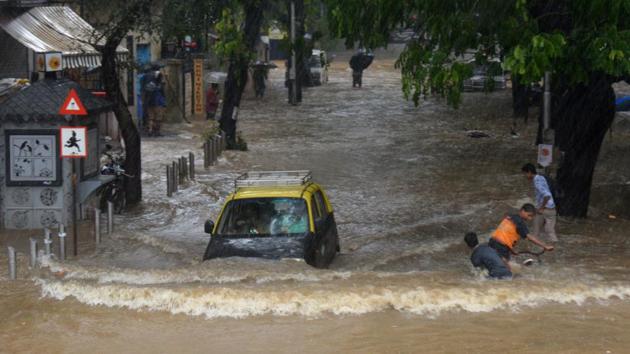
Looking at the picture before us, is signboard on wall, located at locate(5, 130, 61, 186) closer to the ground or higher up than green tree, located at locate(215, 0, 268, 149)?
closer to the ground

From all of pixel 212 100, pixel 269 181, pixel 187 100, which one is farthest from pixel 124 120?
pixel 187 100

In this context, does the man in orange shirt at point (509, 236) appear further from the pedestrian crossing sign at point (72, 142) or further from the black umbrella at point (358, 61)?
the black umbrella at point (358, 61)

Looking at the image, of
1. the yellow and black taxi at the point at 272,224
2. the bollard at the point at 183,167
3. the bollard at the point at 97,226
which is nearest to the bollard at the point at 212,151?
the bollard at the point at 183,167

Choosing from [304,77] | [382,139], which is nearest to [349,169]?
[382,139]

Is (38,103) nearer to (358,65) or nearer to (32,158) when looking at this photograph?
(32,158)

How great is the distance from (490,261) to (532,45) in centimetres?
306

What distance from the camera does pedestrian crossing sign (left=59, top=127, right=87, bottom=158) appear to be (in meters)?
15.3

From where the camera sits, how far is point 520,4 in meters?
14.1

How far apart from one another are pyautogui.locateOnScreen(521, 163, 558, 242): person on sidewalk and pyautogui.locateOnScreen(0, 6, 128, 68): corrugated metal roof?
9221 millimetres

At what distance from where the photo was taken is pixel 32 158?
57.9 ft

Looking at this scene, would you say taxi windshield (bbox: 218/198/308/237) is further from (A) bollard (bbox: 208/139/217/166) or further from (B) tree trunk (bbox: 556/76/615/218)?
(A) bollard (bbox: 208/139/217/166)

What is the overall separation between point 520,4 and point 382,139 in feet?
58.4

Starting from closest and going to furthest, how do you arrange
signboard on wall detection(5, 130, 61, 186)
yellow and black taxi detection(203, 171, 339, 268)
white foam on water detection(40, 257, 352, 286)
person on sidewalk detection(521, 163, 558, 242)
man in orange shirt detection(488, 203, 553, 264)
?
man in orange shirt detection(488, 203, 553, 264) < white foam on water detection(40, 257, 352, 286) < yellow and black taxi detection(203, 171, 339, 268) < person on sidewalk detection(521, 163, 558, 242) < signboard on wall detection(5, 130, 61, 186)

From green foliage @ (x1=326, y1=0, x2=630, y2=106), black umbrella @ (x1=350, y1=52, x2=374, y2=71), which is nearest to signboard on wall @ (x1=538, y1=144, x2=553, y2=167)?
green foliage @ (x1=326, y1=0, x2=630, y2=106)
